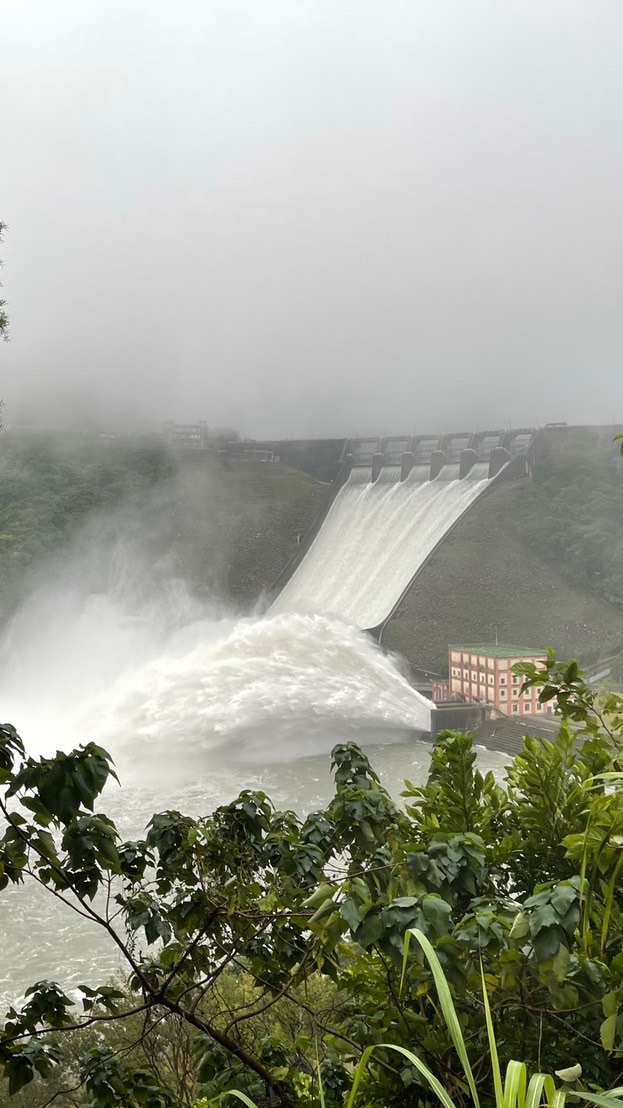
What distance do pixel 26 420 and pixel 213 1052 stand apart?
32.0 meters

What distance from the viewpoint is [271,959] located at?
1.62m

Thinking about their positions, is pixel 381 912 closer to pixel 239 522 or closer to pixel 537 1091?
pixel 537 1091

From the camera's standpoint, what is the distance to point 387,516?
25.2 meters

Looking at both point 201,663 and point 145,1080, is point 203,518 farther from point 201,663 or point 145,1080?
point 145,1080

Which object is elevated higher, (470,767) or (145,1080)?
(470,767)

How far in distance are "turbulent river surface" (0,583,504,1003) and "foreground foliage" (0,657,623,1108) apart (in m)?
8.99

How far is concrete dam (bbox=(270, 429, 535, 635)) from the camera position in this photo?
76.2 ft

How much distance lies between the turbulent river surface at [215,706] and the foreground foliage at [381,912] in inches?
354

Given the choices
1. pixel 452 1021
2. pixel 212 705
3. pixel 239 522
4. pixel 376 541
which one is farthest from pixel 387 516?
pixel 452 1021

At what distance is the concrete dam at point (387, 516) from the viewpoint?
23.2 m

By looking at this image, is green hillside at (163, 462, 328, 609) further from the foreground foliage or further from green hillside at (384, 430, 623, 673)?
the foreground foliage

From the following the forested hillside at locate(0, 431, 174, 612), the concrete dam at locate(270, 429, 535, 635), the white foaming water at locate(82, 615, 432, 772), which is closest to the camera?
the white foaming water at locate(82, 615, 432, 772)

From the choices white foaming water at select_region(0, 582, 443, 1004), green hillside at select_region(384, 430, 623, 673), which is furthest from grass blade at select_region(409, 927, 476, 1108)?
green hillside at select_region(384, 430, 623, 673)

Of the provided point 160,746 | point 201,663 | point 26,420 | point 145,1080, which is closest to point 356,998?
point 145,1080
